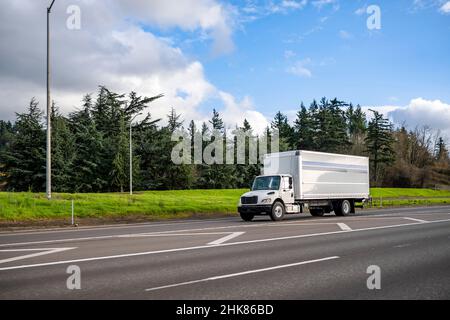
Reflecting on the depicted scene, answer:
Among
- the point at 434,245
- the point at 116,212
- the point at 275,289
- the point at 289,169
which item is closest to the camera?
the point at 275,289

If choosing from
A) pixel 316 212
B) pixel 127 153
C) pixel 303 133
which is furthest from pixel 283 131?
pixel 316 212

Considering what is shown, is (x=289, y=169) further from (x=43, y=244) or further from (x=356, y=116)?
(x=356, y=116)

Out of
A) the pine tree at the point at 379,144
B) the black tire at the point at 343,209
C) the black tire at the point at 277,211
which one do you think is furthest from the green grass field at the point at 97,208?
the pine tree at the point at 379,144

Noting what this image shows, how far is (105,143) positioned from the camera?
6238cm

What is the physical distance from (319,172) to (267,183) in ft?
11.1

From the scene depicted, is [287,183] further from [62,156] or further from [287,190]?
[62,156]

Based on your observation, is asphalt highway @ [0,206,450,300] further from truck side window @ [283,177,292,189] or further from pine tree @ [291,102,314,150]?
pine tree @ [291,102,314,150]

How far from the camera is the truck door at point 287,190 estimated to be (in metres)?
22.1

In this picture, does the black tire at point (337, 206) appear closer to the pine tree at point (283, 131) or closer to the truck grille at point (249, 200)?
the truck grille at point (249, 200)

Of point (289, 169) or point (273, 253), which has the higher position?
point (289, 169)
